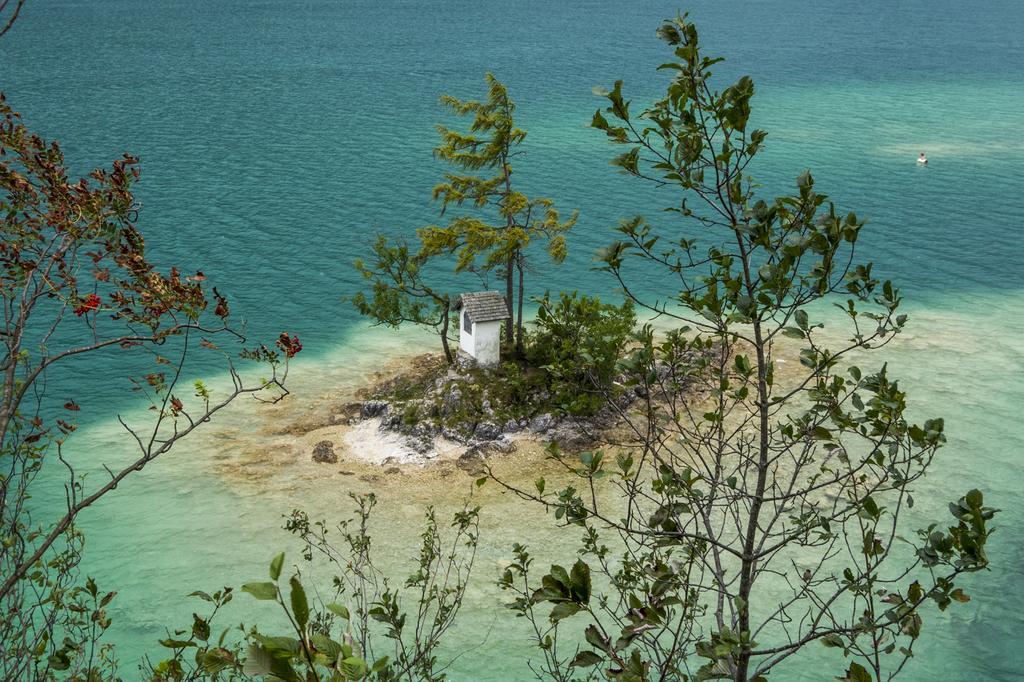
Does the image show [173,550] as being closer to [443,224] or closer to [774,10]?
[443,224]

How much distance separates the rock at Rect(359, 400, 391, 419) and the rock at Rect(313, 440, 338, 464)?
177 cm

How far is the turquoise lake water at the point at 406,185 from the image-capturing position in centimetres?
2166

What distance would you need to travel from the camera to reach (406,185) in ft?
161

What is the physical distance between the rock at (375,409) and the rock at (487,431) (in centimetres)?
283

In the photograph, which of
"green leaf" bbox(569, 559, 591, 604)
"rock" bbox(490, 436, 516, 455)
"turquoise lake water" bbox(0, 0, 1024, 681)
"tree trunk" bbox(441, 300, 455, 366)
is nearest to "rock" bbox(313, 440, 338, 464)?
"turquoise lake water" bbox(0, 0, 1024, 681)

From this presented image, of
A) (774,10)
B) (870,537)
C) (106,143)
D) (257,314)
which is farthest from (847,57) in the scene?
Result: (870,537)

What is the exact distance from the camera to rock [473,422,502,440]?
2561 centimetres

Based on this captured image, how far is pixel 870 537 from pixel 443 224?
36846 mm

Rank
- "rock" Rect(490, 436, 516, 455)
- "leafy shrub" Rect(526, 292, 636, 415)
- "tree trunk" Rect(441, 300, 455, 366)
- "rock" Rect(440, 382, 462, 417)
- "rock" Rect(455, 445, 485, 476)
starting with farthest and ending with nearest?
1. "tree trunk" Rect(441, 300, 455, 366)
2. "rock" Rect(440, 382, 462, 417)
3. "rock" Rect(490, 436, 516, 455)
4. "leafy shrub" Rect(526, 292, 636, 415)
5. "rock" Rect(455, 445, 485, 476)

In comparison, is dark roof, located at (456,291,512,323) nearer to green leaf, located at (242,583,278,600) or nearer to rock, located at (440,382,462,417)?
rock, located at (440,382,462,417)

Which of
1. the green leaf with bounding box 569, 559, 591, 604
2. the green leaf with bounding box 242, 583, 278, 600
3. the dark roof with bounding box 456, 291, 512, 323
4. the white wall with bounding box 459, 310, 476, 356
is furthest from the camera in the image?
the white wall with bounding box 459, 310, 476, 356

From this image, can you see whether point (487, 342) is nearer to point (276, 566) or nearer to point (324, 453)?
point (324, 453)

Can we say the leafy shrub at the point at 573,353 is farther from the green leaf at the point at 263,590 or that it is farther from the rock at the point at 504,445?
the green leaf at the point at 263,590

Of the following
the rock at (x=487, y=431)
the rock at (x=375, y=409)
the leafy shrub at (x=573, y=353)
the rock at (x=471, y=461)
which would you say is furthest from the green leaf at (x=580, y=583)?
the rock at (x=375, y=409)
